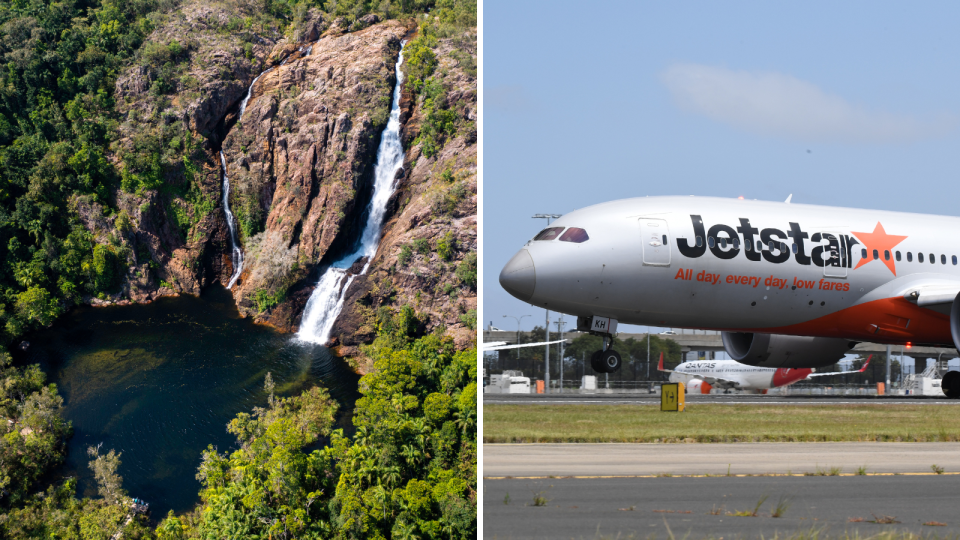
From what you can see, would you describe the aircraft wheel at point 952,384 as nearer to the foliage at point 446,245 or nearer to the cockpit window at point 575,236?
the cockpit window at point 575,236

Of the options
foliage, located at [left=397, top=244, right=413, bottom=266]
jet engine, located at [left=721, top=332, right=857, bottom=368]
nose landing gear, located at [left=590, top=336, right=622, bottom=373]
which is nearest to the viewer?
nose landing gear, located at [left=590, top=336, right=622, bottom=373]

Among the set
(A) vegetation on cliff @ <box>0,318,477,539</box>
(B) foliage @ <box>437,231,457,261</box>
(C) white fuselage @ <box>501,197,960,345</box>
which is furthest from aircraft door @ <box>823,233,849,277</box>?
(B) foliage @ <box>437,231,457,261</box>

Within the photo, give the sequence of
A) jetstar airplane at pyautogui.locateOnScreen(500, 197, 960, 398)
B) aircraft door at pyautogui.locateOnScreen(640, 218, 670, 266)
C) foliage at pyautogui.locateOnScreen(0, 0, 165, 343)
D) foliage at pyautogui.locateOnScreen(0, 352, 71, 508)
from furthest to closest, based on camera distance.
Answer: foliage at pyautogui.locateOnScreen(0, 0, 165, 343) < foliage at pyautogui.locateOnScreen(0, 352, 71, 508) < aircraft door at pyautogui.locateOnScreen(640, 218, 670, 266) < jetstar airplane at pyautogui.locateOnScreen(500, 197, 960, 398)

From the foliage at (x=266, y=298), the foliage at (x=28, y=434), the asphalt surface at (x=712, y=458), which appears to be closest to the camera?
the asphalt surface at (x=712, y=458)

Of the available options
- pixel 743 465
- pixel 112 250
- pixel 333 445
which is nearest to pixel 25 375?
pixel 112 250

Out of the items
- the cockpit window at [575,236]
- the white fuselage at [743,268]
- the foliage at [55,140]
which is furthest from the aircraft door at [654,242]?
the foliage at [55,140]

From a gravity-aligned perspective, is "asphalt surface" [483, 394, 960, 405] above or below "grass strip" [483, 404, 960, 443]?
below

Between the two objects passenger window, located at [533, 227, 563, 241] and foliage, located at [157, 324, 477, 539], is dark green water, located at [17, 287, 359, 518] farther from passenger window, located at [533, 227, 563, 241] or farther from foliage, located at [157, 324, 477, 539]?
passenger window, located at [533, 227, 563, 241]

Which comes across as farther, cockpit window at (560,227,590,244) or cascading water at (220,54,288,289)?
cascading water at (220,54,288,289)
